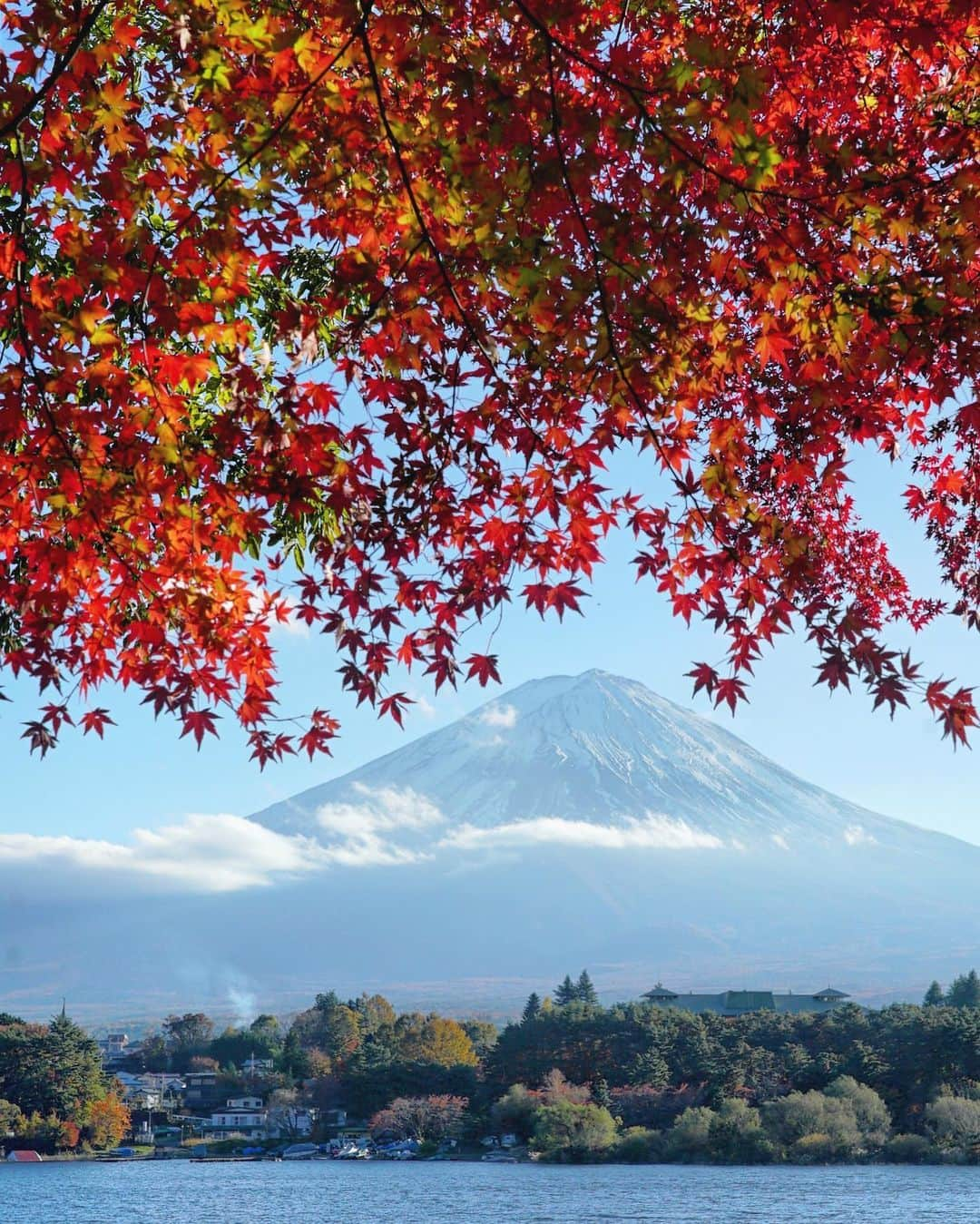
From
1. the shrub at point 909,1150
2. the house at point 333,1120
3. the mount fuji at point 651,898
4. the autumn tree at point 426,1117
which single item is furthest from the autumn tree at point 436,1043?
the mount fuji at point 651,898

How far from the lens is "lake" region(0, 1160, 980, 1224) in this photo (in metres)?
42.4

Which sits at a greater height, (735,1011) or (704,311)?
(704,311)

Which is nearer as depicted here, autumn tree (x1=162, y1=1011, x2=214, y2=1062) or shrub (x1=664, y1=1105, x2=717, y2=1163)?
shrub (x1=664, y1=1105, x2=717, y2=1163)

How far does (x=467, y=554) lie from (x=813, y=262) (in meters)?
1.72

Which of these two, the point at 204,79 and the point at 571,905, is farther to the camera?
the point at 571,905

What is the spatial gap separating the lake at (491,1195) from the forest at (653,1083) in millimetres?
1013

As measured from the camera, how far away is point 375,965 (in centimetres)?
19200

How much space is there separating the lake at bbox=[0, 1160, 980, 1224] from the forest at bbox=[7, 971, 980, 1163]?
3.32 ft

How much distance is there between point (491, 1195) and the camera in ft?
162

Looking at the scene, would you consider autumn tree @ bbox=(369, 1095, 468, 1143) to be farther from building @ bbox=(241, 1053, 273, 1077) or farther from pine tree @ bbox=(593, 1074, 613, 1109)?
building @ bbox=(241, 1053, 273, 1077)

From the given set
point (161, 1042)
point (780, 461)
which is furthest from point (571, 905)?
point (780, 461)

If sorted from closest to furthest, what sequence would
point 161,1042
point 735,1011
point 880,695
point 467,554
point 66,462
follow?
1. point 880,695
2. point 66,462
3. point 467,554
4. point 735,1011
5. point 161,1042

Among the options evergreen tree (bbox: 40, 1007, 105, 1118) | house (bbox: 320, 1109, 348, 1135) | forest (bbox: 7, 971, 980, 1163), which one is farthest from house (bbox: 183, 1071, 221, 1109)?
evergreen tree (bbox: 40, 1007, 105, 1118)

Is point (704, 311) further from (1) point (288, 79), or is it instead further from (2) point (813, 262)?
(1) point (288, 79)
